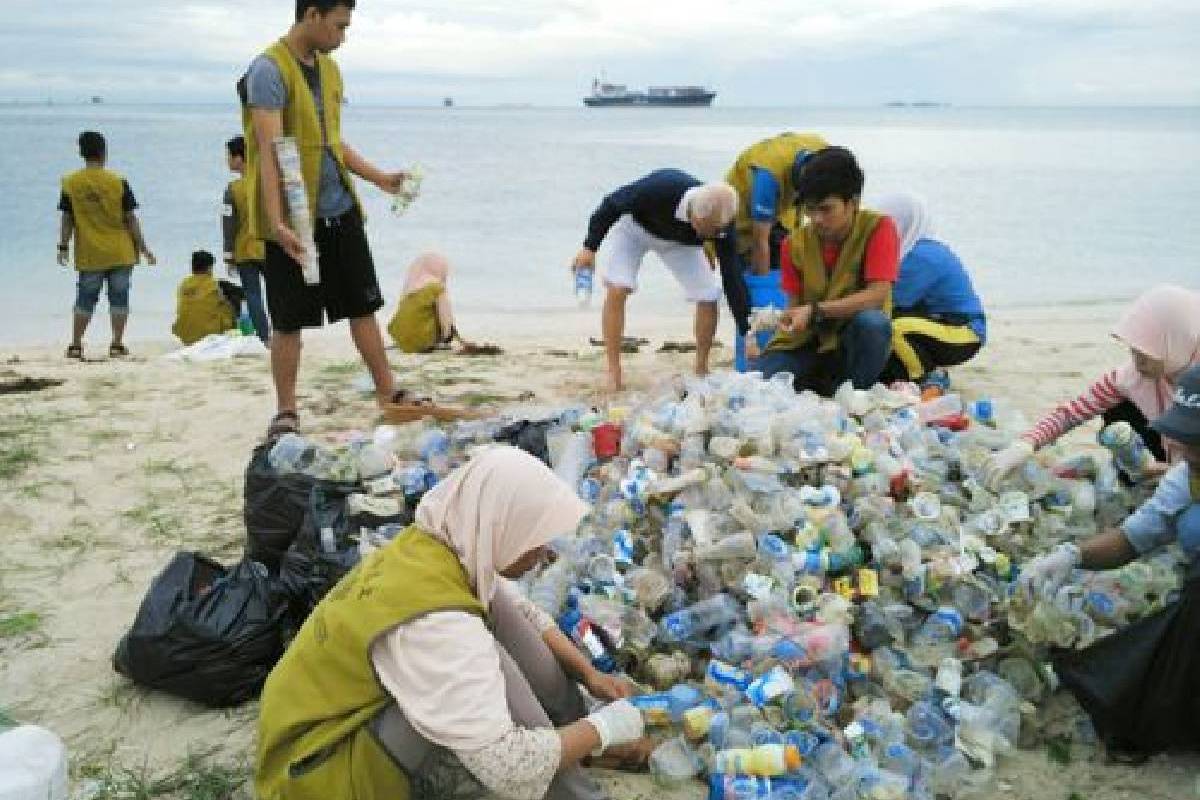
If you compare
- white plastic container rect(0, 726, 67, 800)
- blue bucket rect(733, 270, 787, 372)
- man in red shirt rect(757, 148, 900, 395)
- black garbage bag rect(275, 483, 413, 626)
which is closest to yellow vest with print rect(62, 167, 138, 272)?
blue bucket rect(733, 270, 787, 372)

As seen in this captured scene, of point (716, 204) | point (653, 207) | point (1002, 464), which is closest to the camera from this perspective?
point (1002, 464)

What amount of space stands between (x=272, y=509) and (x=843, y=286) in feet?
9.48

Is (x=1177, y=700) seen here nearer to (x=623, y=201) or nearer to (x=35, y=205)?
(x=623, y=201)

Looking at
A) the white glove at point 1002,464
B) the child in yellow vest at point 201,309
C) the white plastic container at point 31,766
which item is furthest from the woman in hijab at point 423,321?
the white plastic container at point 31,766

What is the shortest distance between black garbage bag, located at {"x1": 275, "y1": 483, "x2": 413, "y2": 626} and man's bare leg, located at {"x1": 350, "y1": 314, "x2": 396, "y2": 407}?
5.58ft

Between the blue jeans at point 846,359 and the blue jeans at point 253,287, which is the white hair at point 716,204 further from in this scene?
the blue jeans at point 253,287

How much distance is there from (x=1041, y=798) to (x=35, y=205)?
23788mm

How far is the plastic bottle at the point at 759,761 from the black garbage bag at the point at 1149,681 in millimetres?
862

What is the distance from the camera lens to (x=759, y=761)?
9.16 feet

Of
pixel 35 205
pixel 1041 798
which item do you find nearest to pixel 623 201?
pixel 1041 798

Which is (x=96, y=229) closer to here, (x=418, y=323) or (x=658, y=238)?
(x=418, y=323)

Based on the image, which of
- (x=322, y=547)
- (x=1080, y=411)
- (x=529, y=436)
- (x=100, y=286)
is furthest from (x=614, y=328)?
(x=100, y=286)

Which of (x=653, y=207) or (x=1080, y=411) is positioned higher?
(x=653, y=207)

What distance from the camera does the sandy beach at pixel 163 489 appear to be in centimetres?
296
